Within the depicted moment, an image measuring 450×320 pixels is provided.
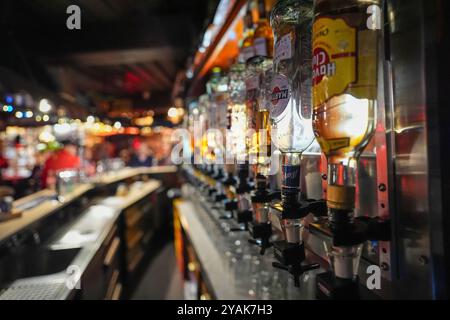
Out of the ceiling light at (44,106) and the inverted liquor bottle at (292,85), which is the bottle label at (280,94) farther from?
the ceiling light at (44,106)

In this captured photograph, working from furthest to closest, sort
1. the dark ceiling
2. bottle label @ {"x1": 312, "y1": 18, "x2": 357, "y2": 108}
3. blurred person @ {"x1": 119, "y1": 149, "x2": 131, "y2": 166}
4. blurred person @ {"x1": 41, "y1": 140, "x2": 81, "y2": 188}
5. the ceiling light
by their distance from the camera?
blurred person @ {"x1": 119, "y1": 149, "x2": 131, "y2": 166}
blurred person @ {"x1": 41, "y1": 140, "x2": 81, "y2": 188}
the dark ceiling
the ceiling light
bottle label @ {"x1": 312, "y1": 18, "x2": 357, "y2": 108}

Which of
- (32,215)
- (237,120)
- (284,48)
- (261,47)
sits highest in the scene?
(261,47)

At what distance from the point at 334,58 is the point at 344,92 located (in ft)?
0.23

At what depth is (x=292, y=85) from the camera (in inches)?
29.2

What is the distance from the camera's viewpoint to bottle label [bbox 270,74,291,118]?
2.32ft

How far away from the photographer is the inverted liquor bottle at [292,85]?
71 cm

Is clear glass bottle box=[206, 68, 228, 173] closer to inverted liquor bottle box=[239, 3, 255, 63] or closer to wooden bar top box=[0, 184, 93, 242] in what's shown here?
inverted liquor bottle box=[239, 3, 255, 63]

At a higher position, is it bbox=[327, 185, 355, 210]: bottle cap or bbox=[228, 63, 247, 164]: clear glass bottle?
bbox=[228, 63, 247, 164]: clear glass bottle

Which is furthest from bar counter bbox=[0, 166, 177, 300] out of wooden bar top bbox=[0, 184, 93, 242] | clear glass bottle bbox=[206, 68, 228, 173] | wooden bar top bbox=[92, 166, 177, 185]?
clear glass bottle bbox=[206, 68, 228, 173]

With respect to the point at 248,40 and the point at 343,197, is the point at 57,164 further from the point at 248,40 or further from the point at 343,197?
the point at 343,197

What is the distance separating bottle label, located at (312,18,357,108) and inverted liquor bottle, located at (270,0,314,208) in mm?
153

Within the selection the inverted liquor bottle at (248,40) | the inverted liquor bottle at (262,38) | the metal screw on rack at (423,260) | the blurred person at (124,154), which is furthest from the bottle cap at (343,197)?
the blurred person at (124,154)

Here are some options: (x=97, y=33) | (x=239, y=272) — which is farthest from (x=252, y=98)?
(x=97, y=33)

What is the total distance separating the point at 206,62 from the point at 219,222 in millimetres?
1334
